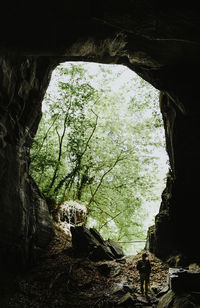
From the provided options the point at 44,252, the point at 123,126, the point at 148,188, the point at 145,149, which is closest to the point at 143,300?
the point at 44,252

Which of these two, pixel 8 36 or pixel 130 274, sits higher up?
pixel 8 36

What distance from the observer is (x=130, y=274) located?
8820mm

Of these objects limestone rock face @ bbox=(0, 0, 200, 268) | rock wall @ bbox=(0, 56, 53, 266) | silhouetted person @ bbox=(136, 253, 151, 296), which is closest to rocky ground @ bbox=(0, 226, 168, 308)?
silhouetted person @ bbox=(136, 253, 151, 296)

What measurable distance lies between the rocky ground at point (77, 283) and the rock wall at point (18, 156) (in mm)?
787

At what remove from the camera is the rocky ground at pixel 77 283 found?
591 cm

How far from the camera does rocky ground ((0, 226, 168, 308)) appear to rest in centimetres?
591

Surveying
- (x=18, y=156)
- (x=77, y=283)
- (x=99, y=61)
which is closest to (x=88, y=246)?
(x=77, y=283)

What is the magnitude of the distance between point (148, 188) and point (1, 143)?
13.3 metres

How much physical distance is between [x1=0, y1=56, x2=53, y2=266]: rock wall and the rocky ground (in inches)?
31.0

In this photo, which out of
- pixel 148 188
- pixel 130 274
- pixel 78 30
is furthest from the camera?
pixel 148 188

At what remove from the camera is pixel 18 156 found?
8.16 metres

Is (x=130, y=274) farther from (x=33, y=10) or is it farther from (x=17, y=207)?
(x=33, y=10)

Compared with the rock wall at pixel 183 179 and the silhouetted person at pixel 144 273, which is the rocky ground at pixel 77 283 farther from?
the rock wall at pixel 183 179

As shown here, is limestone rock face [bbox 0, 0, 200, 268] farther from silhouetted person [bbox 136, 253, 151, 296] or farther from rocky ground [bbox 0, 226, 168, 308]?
silhouetted person [bbox 136, 253, 151, 296]
